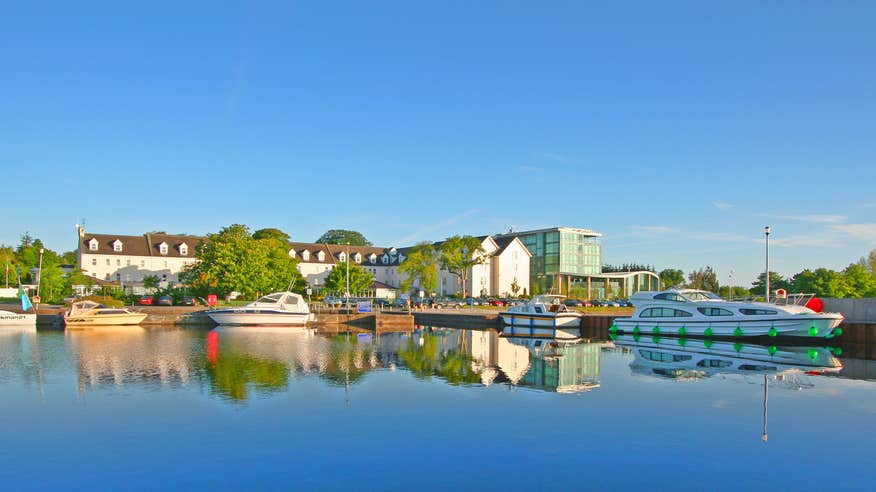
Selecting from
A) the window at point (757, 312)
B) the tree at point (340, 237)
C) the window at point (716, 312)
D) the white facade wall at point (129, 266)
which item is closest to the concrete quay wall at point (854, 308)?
the window at point (757, 312)

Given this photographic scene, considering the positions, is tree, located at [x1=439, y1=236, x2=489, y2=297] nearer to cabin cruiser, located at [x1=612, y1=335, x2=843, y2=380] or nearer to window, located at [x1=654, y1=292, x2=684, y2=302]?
window, located at [x1=654, y1=292, x2=684, y2=302]

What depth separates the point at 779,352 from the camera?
35625 millimetres

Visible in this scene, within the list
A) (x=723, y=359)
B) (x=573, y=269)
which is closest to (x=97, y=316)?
(x=723, y=359)

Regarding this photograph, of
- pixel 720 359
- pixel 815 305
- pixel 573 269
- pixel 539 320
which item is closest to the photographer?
pixel 720 359

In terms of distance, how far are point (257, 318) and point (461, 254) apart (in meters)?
39.0

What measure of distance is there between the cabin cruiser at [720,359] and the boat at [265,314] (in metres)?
28.3

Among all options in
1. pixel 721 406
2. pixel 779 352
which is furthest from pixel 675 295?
pixel 721 406

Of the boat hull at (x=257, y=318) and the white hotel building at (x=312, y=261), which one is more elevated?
the white hotel building at (x=312, y=261)

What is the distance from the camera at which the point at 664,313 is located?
1795 inches

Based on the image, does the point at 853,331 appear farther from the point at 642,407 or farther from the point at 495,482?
the point at 495,482

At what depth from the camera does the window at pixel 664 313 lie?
146 ft

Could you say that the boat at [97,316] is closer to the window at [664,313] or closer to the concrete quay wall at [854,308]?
the window at [664,313]

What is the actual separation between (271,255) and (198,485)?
2682 inches

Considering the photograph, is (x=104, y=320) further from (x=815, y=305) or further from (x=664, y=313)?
(x=815, y=305)
